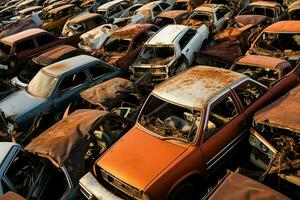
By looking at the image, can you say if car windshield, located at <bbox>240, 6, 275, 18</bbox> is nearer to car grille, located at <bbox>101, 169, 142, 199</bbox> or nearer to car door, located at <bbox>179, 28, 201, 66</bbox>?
car door, located at <bbox>179, 28, 201, 66</bbox>

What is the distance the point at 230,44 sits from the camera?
35.1ft

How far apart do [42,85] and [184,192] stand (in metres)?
5.51

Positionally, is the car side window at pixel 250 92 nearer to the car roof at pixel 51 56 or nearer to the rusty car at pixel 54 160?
the rusty car at pixel 54 160

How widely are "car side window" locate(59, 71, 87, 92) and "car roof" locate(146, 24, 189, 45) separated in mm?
2354

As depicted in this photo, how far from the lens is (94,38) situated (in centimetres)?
1356

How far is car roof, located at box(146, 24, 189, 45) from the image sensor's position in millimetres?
10750

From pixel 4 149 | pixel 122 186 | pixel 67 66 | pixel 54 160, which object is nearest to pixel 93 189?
pixel 122 186

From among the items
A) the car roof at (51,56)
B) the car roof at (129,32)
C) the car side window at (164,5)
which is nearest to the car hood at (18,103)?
the car roof at (51,56)

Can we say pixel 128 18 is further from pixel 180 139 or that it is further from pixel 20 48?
pixel 180 139

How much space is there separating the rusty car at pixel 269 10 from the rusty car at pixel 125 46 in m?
3.65

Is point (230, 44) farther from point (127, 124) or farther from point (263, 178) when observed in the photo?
point (263, 178)

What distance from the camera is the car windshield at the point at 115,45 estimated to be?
39.9 ft

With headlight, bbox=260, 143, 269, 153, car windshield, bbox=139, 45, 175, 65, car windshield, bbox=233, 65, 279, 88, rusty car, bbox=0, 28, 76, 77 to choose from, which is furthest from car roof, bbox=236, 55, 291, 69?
rusty car, bbox=0, 28, 76, 77

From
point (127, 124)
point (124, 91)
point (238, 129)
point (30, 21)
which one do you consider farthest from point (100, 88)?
point (30, 21)
